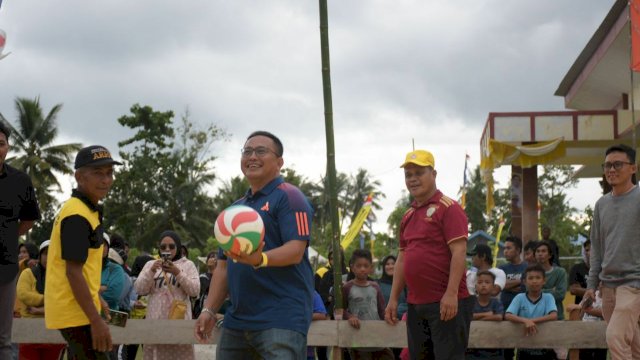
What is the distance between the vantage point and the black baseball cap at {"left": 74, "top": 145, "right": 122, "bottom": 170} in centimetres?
552

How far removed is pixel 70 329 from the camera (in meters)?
5.33

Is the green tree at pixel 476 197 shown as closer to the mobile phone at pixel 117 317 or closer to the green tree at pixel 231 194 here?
the green tree at pixel 231 194

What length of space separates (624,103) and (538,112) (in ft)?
17.8

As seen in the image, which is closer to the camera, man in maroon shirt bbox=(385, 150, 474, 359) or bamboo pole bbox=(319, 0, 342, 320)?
man in maroon shirt bbox=(385, 150, 474, 359)

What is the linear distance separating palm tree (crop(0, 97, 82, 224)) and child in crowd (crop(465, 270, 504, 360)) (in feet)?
156

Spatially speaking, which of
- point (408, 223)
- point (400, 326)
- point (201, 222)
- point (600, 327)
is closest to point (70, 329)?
point (408, 223)

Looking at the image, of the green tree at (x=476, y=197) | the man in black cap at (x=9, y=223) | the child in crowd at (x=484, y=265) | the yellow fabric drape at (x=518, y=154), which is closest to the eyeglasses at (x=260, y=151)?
the man in black cap at (x=9, y=223)

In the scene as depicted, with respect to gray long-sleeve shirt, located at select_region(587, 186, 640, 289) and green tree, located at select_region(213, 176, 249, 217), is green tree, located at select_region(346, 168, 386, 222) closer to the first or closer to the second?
green tree, located at select_region(213, 176, 249, 217)

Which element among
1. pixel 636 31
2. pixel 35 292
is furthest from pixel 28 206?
pixel 636 31

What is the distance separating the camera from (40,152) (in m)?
57.4

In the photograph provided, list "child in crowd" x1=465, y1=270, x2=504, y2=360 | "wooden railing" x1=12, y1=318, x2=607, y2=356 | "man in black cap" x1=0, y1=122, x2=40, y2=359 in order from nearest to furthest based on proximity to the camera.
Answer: "man in black cap" x1=0, y1=122, x2=40, y2=359
"wooden railing" x1=12, y1=318, x2=607, y2=356
"child in crowd" x1=465, y1=270, x2=504, y2=360

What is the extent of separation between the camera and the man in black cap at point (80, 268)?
522cm

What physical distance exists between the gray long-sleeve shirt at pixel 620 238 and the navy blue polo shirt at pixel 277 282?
3318mm

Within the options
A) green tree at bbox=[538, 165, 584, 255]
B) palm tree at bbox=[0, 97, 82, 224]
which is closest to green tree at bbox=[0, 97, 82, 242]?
palm tree at bbox=[0, 97, 82, 224]
